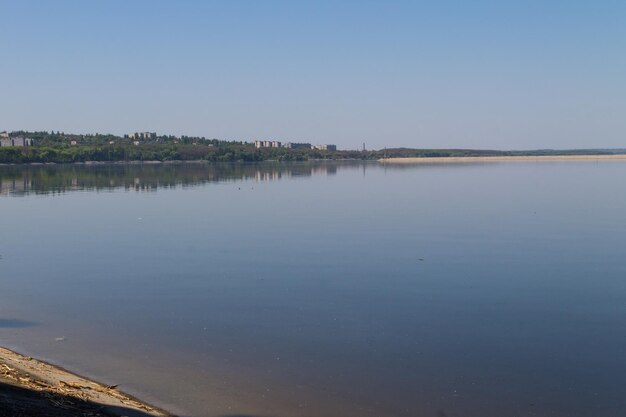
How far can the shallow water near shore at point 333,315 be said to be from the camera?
29.9 ft

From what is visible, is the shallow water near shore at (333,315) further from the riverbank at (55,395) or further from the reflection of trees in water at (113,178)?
the reflection of trees in water at (113,178)

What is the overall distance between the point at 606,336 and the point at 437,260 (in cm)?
785

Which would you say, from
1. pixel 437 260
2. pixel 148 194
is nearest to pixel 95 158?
pixel 148 194

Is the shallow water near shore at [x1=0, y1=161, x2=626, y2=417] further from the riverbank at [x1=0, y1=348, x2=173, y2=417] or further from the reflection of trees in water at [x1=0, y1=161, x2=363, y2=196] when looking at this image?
the reflection of trees in water at [x1=0, y1=161, x2=363, y2=196]

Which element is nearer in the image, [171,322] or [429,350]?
[429,350]

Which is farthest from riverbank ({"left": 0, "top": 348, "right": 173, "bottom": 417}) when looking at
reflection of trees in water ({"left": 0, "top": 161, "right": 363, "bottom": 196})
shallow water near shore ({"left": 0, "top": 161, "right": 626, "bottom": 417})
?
reflection of trees in water ({"left": 0, "top": 161, "right": 363, "bottom": 196})

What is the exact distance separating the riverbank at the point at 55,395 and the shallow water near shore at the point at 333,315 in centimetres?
45

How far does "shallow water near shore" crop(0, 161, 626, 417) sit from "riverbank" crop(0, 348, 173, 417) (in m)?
0.45

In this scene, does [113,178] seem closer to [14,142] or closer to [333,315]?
[333,315]

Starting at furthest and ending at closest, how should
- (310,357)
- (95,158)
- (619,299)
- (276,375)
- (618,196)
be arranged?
1. (95,158)
2. (618,196)
3. (619,299)
4. (310,357)
5. (276,375)

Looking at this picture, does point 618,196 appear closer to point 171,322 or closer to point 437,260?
point 437,260

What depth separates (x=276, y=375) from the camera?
9.77 metres

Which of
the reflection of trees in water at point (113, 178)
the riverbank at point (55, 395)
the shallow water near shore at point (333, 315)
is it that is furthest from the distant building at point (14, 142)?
the riverbank at point (55, 395)

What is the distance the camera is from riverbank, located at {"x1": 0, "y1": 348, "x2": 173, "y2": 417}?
680cm
